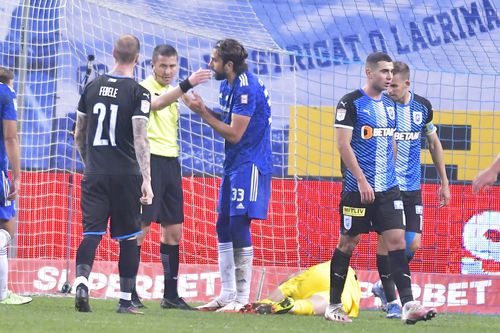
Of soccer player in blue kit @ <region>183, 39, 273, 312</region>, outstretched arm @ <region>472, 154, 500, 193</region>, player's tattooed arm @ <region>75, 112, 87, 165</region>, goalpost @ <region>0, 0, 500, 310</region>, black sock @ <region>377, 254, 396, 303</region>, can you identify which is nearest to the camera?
outstretched arm @ <region>472, 154, 500, 193</region>

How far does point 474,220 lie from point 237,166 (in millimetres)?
4946

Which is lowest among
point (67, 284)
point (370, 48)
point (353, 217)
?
point (67, 284)

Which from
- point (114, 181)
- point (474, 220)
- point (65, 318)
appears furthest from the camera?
point (474, 220)

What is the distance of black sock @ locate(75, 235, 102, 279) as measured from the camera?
324 inches

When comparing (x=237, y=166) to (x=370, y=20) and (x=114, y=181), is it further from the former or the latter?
(x=370, y=20)

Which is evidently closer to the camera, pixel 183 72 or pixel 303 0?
pixel 183 72

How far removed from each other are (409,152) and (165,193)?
83.9 inches

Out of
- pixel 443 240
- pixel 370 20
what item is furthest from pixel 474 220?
pixel 370 20

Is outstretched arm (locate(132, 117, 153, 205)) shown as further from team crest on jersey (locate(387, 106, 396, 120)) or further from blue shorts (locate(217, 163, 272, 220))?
team crest on jersey (locate(387, 106, 396, 120))

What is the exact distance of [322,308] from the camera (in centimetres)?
941

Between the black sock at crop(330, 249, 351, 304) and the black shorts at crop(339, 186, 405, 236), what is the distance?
0.71 ft

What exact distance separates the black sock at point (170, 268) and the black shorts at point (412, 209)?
203 cm

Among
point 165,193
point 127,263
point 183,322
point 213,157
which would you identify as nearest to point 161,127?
point 165,193

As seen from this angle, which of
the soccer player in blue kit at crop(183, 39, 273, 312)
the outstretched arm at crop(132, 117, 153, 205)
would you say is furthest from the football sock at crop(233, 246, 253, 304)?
the outstretched arm at crop(132, 117, 153, 205)
